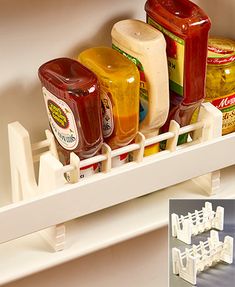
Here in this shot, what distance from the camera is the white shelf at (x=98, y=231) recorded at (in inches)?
37.7

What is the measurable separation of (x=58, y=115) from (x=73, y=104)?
4 centimetres

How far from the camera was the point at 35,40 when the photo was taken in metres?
0.98

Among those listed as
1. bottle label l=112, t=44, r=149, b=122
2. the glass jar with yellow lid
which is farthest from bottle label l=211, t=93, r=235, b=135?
bottle label l=112, t=44, r=149, b=122

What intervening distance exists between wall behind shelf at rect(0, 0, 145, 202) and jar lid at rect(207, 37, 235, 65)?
103 millimetres

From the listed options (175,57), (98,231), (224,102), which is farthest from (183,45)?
(98,231)

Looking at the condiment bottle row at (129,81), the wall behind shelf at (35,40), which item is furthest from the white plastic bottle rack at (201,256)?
the wall behind shelf at (35,40)

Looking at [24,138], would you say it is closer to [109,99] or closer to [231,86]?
[109,99]

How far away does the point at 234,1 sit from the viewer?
108cm

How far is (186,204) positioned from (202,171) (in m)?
0.05

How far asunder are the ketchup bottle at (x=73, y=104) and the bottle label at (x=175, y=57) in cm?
12

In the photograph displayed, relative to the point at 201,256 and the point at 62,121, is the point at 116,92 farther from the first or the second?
the point at 201,256

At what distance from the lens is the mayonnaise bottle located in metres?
0.94

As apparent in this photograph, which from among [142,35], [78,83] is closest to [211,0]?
[142,35]

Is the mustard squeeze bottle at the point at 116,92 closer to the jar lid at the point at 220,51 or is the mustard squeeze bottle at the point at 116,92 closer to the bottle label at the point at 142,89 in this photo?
the bottle label at the point at 142,89
